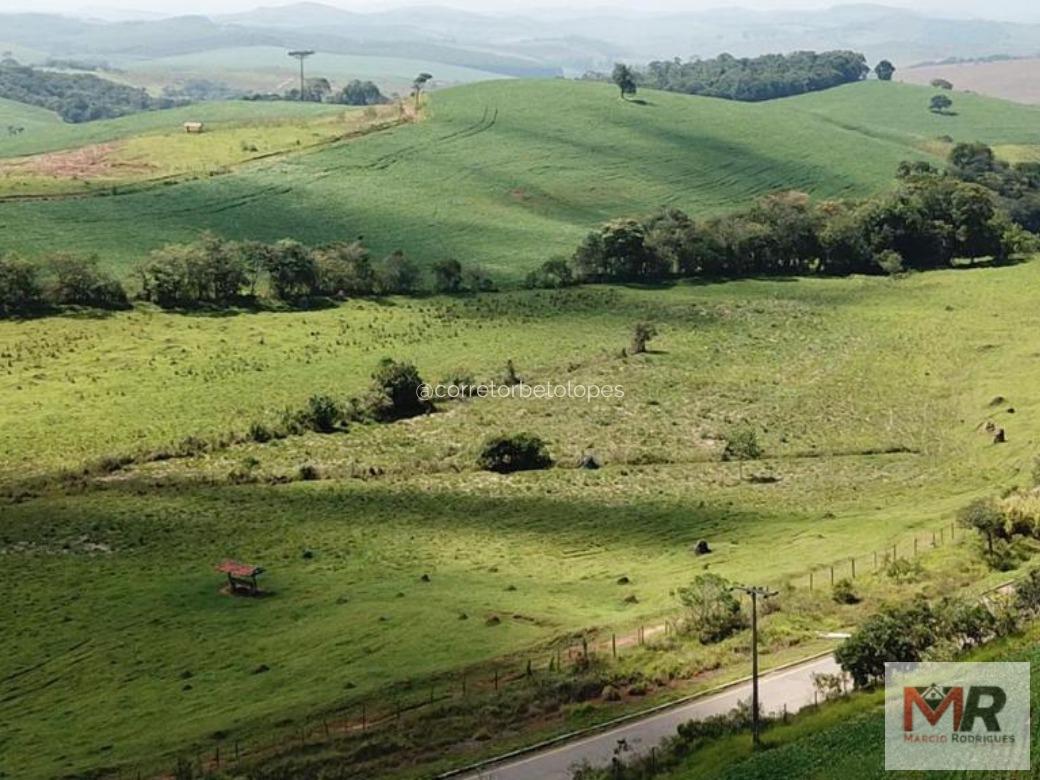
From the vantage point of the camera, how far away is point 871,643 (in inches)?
1724

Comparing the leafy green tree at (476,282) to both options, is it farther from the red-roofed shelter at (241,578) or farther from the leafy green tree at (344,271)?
the red-roofed shelter at (241,578)

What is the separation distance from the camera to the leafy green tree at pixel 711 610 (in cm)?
4956

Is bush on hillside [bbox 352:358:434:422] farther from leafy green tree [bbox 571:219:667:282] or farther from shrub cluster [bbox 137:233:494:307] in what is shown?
leafy green tree [bbox 571:219:667:282]

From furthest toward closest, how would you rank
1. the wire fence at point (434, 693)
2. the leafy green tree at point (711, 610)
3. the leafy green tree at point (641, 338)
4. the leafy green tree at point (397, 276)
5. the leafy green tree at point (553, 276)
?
the leafy green tree at point (553, 276), the leafy green tree at point (397, 276), the leafy green tree at point (641, 338), the leafy green tree at point (711, 610), the wire fence at point (434, 693)

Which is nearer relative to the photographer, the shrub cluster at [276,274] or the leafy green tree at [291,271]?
the shrub cluster at [276,274]

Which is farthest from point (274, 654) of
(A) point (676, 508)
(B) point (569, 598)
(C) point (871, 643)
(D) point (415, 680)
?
(A) point (676, 508)

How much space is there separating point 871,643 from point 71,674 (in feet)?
94.2

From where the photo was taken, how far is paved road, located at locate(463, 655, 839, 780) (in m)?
39.4

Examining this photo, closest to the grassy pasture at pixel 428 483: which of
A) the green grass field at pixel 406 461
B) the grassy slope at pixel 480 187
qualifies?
the green grass field at pixel 406 461

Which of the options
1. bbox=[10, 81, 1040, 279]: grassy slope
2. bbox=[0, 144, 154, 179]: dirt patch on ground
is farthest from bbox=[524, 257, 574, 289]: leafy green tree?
bbox=[0, 144, 154, 179]: dirt patch on ground

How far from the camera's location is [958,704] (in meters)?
38.7

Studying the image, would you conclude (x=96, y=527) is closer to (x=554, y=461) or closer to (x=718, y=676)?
(x=554, y=461)

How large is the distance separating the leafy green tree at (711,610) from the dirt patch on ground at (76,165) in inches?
4686

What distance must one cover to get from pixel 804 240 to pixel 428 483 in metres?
78.1
